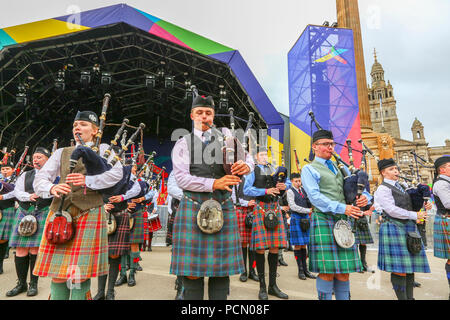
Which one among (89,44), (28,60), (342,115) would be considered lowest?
(342,115)

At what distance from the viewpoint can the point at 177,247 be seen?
71.4 inches

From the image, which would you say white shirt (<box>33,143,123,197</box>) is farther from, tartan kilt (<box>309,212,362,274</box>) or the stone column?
the stone column

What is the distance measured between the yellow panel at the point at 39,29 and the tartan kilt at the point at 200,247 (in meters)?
7.64

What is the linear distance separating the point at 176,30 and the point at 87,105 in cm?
671

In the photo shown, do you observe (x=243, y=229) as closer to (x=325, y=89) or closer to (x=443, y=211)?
(x=443, y=211)

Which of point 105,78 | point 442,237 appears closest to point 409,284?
point 442,237

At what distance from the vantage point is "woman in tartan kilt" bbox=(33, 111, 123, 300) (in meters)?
1.72

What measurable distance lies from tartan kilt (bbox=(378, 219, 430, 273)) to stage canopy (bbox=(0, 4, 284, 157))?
22.2 feet

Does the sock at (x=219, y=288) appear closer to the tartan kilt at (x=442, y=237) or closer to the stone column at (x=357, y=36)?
the tartan kilt at (x=442, y=237)

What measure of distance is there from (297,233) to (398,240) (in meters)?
1.71

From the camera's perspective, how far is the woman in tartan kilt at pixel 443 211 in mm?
3162

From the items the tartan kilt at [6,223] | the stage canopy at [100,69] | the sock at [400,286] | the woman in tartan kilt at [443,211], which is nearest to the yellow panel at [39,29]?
the stage canopy at [100,69]

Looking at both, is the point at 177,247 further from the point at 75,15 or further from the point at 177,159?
the point at 75,15
